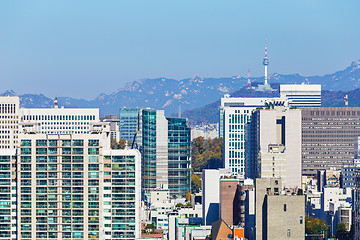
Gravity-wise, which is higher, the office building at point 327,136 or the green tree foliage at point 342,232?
the office building at point 327,136

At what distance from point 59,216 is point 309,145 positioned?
289 ft

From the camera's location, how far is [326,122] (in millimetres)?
165125

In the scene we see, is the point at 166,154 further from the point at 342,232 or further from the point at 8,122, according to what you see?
the point at 8,122

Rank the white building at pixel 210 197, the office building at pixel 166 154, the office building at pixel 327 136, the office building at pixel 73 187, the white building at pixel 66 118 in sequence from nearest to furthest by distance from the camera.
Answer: the office building at pixel 73 187 → the white building at pixel 210 197 → the office building at pixel 166 154 → the office building at pixel 327 136 → the white building at pixel 66 118

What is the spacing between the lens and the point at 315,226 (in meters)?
91.9

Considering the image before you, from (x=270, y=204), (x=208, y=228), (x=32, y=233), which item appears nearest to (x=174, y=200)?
(x=208, y=228)

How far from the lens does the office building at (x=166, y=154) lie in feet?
398

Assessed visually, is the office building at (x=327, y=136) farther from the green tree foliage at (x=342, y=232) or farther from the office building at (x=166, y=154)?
the green tree foliage at (x=342, y=232)

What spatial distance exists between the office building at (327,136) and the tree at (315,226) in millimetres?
65017

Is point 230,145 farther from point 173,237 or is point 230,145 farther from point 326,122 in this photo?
point 173,237

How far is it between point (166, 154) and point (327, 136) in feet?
162

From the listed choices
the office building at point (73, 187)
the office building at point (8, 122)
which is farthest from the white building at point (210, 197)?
the office building at point (8, 122)

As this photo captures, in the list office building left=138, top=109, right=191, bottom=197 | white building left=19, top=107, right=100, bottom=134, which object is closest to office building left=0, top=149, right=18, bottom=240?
office building left=138, top=109, right=191, bottom=197

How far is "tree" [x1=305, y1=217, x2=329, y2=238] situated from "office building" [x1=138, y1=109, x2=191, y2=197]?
95.9 ft
